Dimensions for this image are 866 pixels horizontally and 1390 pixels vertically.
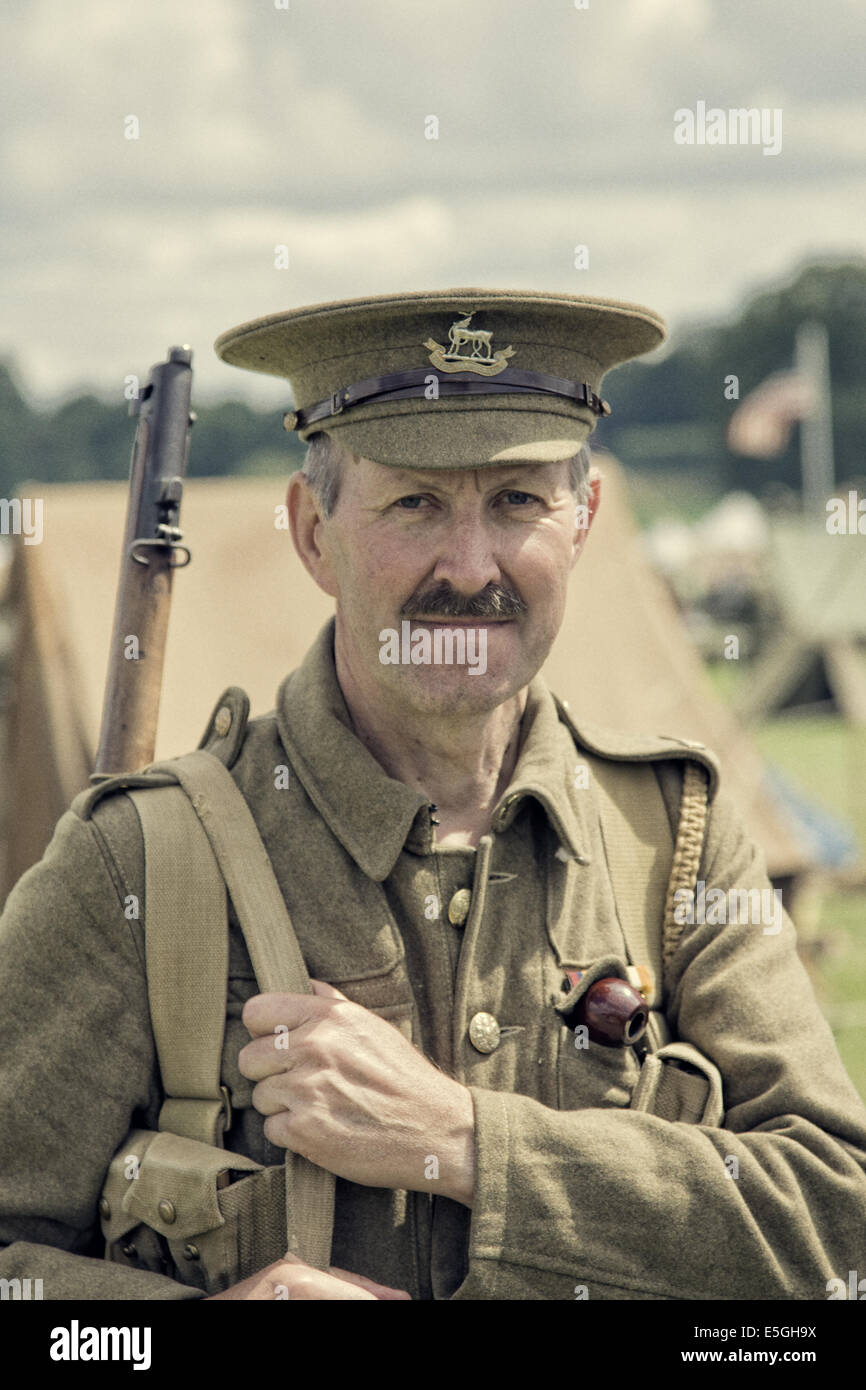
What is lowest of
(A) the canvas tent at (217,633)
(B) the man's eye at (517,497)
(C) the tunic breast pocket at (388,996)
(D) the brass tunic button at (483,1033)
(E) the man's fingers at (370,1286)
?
(E) the man's fingers at (370,1286)

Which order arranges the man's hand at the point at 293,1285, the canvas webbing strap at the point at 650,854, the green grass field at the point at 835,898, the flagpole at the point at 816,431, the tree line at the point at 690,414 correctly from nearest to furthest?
1. the man's hand at the point at 293,1285
2. the canvas webbing strap at the point at 650,854
3. the green grass field at the point at 835,898
4. the tree line at the point at 690,414
5. the flagpole at the point at 816,431

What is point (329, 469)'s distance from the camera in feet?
8.25

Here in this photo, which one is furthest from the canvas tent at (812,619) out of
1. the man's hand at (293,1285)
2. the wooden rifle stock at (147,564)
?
the man's hand at (293,1285)

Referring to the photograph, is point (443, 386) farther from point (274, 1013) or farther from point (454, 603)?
point (274, 1013)

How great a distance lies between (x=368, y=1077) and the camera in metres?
2.24

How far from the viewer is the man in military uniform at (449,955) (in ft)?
7.36

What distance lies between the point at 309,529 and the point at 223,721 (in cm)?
36

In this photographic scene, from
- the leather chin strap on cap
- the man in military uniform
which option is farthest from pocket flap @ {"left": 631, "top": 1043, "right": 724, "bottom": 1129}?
the leather chin strap on cap

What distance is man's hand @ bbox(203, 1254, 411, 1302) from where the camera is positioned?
219 centimetres

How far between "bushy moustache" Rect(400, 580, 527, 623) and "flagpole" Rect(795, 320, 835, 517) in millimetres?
56031

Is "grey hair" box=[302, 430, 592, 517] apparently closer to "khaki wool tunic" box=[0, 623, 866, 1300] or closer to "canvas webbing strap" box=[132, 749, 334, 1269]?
"khaki wool tunic" box=[0, 623, 866, 1300]

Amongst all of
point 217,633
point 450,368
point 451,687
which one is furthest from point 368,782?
point 217,633

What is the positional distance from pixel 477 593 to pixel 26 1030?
3.07 ft

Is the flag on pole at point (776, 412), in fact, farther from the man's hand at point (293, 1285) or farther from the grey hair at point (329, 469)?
the man's hand at point (293, 1285)
